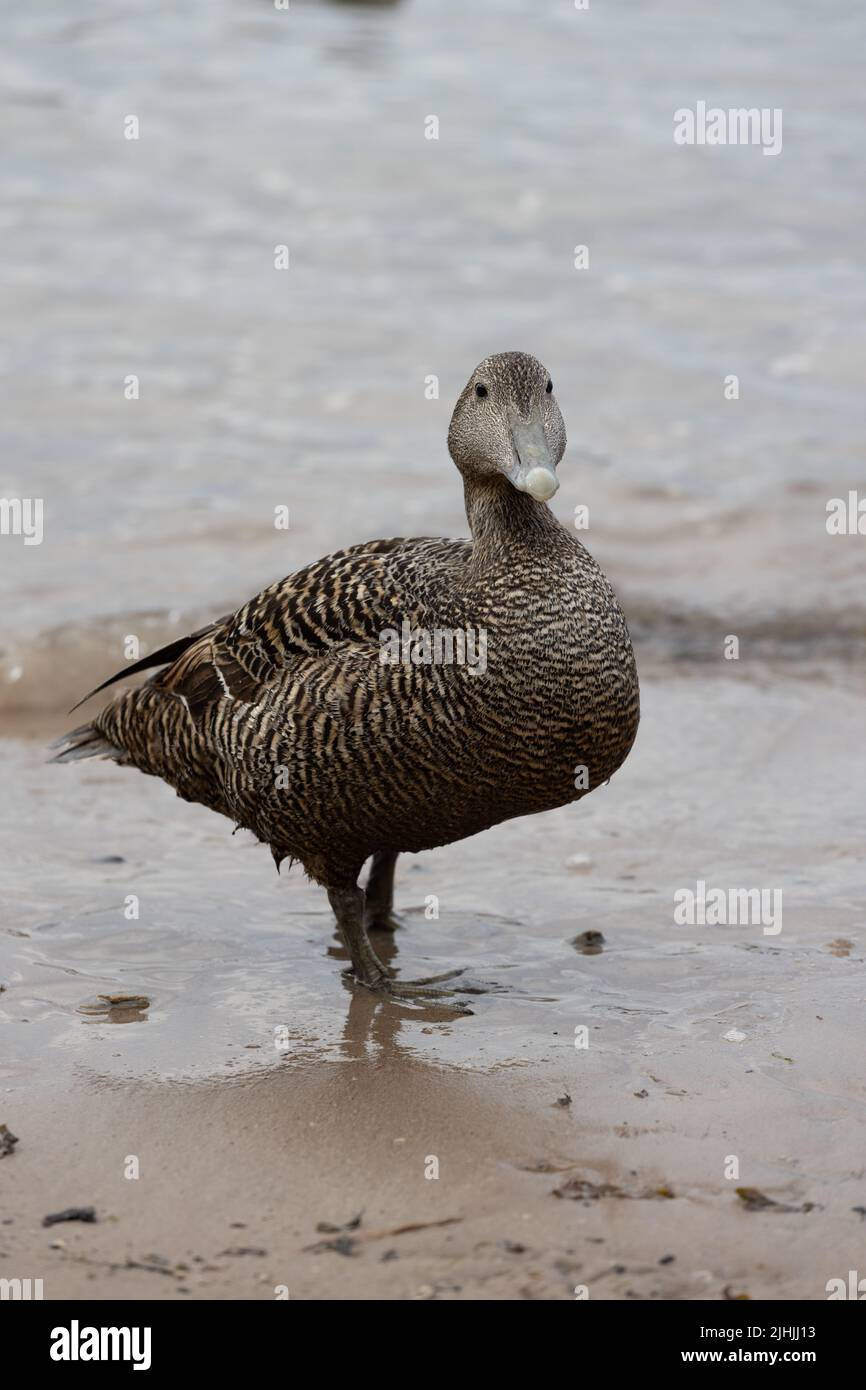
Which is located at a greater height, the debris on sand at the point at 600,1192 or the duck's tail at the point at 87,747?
the duck's tail at the point at 87,747

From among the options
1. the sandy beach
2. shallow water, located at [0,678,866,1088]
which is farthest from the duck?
the sandy beach

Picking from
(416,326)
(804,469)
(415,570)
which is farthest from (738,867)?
(416,326)

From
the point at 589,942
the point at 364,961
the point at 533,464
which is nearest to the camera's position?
the point at 533,464

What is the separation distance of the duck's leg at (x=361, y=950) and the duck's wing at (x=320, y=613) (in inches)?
26.8

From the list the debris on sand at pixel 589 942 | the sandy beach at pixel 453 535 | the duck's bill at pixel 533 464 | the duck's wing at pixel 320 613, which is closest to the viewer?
the sandy beach at pixel 453 535

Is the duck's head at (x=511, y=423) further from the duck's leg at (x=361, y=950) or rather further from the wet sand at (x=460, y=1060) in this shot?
the wet sand at (x=460, y=1060)

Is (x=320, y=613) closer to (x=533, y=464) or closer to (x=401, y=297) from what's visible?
(x=533, y=464)

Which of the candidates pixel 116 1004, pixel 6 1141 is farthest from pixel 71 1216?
pixel 116 1004

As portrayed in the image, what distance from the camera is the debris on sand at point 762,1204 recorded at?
156 inches

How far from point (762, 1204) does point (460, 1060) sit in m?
1.10

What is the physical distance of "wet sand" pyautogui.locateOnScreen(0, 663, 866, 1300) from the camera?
384 centimetres

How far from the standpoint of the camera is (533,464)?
488 centimetres

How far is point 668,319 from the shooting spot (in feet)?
44.1

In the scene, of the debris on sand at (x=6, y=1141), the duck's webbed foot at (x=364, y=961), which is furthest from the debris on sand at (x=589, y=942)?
the debris on sand at (x=6, y=1141)
